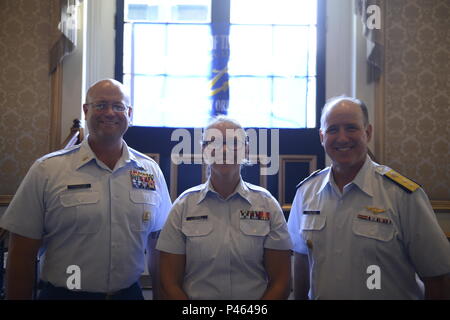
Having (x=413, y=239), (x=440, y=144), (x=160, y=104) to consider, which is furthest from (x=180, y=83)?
(x=413, y=239)

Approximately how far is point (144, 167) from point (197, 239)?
18.6 inches

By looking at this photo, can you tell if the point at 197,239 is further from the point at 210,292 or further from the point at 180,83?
the point at 180,83

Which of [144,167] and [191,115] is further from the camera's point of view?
[191,115]

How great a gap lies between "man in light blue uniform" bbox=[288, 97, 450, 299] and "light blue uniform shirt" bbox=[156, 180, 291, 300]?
182mm

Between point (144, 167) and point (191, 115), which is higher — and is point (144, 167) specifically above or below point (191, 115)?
→ below

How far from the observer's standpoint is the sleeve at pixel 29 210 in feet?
4.83

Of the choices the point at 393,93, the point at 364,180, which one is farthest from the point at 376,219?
the point at 393,93

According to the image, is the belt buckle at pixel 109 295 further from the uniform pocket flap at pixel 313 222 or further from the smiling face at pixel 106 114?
the uniform pocket flap at pixel 313 222

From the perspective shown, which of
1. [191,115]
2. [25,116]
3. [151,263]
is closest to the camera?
[151,263]

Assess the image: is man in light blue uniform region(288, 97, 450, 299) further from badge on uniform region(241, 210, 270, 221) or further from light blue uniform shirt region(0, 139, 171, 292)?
light blue uniform shirt region(0, 139, 171, 292)

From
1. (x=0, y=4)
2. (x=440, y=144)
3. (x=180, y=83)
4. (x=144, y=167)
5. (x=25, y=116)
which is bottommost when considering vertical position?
(x=144, y=167)

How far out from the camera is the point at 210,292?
55.5 inches

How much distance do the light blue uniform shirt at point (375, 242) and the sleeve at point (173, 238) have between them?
53 centimetres
